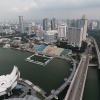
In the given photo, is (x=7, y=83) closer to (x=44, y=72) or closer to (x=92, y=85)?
(x=44, y=72)

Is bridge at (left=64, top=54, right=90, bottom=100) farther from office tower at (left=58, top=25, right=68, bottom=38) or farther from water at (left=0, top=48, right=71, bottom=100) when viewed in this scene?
office tower at (left=58, top=25, right=68, bottom=38)

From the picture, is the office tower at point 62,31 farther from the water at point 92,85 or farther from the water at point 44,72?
the water at point 92,85

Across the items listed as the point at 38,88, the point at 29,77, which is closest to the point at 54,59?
the point at 29,77

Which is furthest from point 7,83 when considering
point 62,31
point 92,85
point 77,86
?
point 62,31

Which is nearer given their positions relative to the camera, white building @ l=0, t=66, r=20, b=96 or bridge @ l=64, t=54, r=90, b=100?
bridge @ l=64, t=54, r=90, b=100

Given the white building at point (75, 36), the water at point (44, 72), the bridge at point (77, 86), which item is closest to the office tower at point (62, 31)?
the white building at point (75, 36)

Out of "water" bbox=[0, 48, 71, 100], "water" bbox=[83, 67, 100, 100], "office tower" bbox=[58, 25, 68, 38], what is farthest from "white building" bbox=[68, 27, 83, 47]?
"water" bbox=[83, 67, 100, 100]
